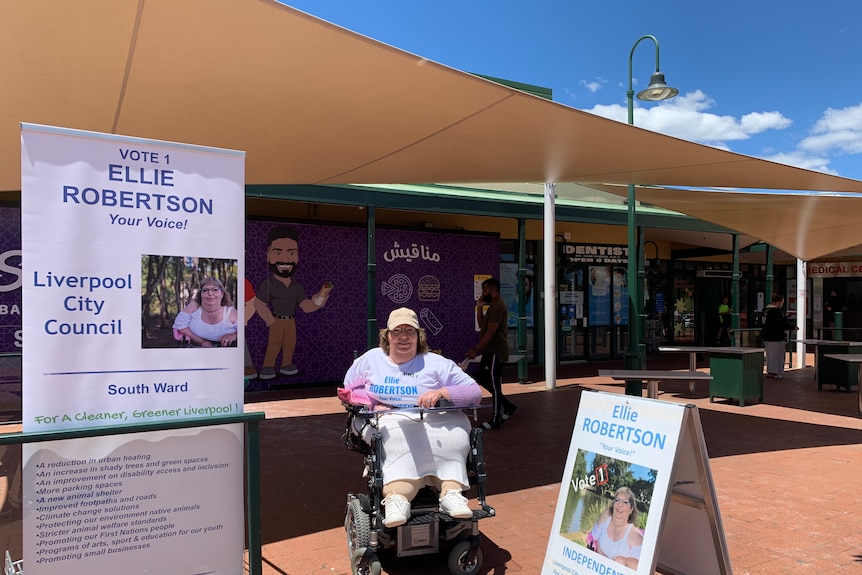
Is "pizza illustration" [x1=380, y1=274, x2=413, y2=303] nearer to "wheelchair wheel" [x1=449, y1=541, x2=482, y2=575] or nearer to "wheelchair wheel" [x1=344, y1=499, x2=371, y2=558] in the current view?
"wheelchair wheel" [x1=344, y1=499, x2=371, y2=558]

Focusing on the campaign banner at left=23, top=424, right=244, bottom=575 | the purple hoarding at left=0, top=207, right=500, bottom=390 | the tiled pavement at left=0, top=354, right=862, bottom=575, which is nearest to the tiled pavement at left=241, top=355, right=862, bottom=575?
the tiled pavement at left=0, top=354, right=862, bottom=575

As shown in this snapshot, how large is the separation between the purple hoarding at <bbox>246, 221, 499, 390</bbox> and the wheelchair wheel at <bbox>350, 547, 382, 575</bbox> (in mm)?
7093

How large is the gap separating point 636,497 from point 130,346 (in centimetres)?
220

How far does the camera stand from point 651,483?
2729 millimetres

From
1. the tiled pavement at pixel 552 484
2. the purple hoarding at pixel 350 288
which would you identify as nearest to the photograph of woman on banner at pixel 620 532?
the tiled pavement at pixel 552 484

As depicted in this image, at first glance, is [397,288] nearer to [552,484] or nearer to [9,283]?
[9,283]

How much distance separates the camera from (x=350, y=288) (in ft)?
35.8

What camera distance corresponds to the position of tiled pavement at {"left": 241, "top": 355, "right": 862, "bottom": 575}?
3.73 metres

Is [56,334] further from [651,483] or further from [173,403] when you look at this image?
[651,483]

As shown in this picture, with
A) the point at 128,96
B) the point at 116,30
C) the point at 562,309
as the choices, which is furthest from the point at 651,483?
the point at 562,309

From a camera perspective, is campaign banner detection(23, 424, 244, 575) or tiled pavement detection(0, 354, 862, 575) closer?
campaign banner detection(23, 424, 244, 575)

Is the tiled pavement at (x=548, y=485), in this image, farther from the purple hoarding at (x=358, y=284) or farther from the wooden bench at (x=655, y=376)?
the purple hoarding at (x=358, y=284)

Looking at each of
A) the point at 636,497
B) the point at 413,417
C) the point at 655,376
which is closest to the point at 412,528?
the point at 413,417

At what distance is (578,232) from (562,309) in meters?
1.94
